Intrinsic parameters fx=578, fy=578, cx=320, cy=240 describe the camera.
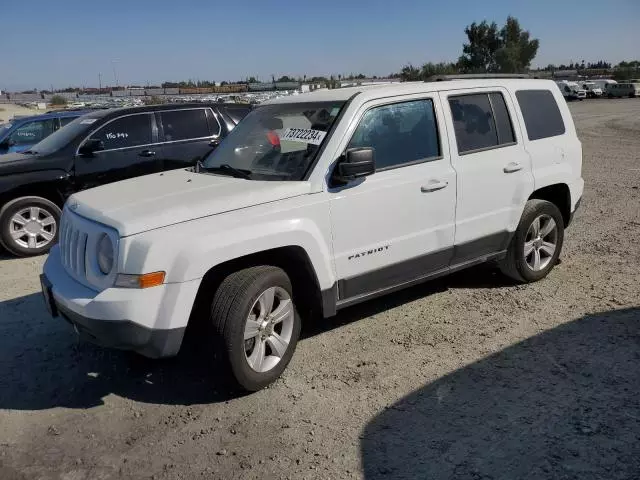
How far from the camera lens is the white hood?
Result: 11.1 feet

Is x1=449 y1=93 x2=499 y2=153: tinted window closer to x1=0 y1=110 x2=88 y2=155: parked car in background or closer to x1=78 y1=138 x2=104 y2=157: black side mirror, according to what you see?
x1=78 y1=138 x2=104 y2=157: black side mirror

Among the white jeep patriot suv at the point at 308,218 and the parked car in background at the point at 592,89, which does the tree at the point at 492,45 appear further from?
the white jeep patriot suv at the point at 308,218

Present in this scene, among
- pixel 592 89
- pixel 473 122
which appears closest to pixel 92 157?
pixel 473 122

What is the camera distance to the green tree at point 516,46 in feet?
235

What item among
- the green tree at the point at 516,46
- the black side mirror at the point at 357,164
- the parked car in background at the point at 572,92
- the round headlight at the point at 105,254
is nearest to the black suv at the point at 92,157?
the round headlight at the point at 105,254

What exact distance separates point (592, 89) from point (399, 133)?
56.2 m

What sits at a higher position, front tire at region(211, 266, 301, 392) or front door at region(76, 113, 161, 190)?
front door at region(76, 113, 161, 190)

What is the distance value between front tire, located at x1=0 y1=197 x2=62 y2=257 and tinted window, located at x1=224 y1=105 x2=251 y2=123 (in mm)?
2872

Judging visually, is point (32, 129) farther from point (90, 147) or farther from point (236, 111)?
point (236, 111)

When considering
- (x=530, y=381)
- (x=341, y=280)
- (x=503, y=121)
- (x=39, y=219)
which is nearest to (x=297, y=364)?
(x=341, y=280)

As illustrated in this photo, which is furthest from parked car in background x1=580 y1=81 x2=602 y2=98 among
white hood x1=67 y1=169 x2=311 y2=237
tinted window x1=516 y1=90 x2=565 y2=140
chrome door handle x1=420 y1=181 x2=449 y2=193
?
white hood x1=67 y1=169 x2=311 y2=237

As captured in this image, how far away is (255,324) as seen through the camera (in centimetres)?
364

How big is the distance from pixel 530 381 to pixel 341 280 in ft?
4.51

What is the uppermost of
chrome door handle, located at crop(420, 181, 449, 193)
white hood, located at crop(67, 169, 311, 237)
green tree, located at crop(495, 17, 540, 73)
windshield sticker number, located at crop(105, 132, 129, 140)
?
green tree, located at crop(495, 17, 540, 73)
